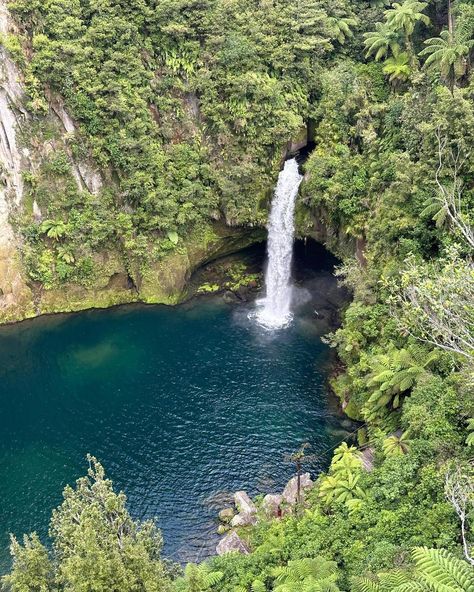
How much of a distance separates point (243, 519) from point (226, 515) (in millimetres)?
762

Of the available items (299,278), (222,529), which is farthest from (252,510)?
(299,278)

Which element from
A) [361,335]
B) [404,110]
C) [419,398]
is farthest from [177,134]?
[419,398]

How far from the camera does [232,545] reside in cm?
1953

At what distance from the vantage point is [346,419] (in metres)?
25.4

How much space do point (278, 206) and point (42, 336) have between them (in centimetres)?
1681

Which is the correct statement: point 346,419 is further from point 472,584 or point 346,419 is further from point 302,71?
point 302,71

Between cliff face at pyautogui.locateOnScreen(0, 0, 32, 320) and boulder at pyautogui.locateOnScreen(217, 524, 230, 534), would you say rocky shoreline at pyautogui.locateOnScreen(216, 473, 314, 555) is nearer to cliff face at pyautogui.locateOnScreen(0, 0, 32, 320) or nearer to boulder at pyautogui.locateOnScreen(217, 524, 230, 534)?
boulder at pyautogui.locateOnScreen(217, 524, 230, 534)

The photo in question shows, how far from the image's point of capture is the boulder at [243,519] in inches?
821

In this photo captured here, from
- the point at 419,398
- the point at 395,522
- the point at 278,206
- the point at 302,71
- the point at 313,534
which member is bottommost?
the point at 313,534

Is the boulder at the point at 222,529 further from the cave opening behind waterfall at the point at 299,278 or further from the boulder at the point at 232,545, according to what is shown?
the cave opening behind waterfall at the point at 299,278

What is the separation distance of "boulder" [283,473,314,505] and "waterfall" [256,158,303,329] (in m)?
13.6

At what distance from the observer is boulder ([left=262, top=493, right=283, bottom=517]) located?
67.8ft

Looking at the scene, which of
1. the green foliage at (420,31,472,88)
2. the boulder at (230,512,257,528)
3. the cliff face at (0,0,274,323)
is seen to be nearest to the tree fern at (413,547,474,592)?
the boulder at (230,512,257,528)

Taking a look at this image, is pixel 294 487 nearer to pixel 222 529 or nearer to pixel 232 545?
pixel 222 529
